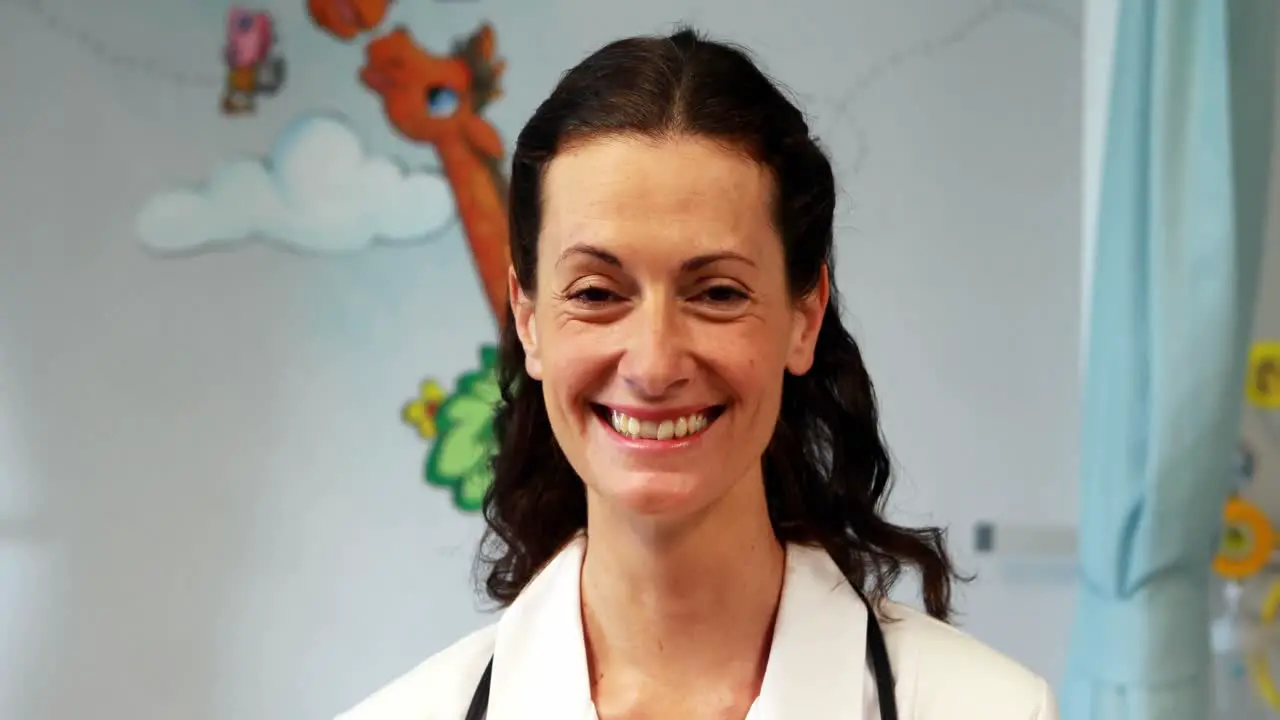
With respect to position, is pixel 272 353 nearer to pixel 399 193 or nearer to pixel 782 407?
pixel 399 193

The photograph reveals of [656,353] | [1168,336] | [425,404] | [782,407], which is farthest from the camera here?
[425,404]

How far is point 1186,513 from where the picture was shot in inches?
45.0

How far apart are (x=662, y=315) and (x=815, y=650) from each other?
271 mm

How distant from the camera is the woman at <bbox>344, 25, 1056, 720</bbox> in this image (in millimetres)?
715

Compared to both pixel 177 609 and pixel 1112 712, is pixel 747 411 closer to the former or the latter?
pixel 1112 712

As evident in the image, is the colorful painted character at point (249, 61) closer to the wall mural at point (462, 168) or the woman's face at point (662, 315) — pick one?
the wall mural at point (462, 168)

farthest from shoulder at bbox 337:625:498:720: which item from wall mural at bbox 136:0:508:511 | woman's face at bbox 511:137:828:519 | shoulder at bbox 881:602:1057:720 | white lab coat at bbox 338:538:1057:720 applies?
wall mural at bbox 136:0:508:511

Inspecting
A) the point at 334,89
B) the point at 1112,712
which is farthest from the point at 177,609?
the point at 1112,712

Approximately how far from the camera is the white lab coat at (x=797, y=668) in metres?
0.76

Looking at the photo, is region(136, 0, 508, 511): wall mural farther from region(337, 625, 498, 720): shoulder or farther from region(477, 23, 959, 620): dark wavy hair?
Answer: region(337, 625, 498, 720): shoulder

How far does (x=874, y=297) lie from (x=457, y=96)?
636mm

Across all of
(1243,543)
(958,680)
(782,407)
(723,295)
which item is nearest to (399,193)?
(782,407)

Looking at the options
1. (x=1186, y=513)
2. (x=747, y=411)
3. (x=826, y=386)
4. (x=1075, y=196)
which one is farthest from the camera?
(x=1075, y=196)

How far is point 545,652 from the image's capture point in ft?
2.68
